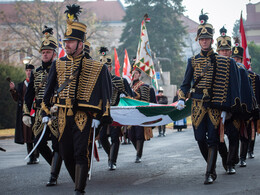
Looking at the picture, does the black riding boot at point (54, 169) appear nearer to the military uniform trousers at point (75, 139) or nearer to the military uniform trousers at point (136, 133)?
the military uniform trousers at point (75, 139)

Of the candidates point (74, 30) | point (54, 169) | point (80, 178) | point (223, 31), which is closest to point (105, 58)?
point (223, 31)

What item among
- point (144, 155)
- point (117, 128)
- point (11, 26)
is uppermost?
point (11, 26)

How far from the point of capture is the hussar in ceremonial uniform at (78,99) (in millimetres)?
6422

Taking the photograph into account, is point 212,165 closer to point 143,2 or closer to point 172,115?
point 172,115

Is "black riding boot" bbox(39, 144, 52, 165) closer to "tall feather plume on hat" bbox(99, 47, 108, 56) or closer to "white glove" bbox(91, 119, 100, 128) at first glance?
"white glove" bbox(91, 119, 100, 128)

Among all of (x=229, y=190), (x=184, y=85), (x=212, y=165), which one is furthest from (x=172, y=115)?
(x=229, y=190)

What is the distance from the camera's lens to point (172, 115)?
9.81 m

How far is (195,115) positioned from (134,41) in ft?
161

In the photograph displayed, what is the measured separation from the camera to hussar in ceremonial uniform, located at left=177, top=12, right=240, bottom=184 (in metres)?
7.89

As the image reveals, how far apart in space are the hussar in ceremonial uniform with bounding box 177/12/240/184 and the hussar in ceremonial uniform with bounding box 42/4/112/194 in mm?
1727

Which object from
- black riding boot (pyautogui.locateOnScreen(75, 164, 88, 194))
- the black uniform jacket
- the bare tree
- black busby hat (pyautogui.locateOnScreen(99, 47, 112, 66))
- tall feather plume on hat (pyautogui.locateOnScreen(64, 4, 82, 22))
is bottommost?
black riding boot (pyautogui.locateOnScreen(75, 164, 88, 194))

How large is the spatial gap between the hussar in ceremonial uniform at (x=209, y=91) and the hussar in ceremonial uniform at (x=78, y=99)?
1727 mm

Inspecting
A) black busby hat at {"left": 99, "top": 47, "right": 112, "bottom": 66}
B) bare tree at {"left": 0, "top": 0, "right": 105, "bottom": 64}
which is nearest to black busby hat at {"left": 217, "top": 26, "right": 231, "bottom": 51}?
black busby hat at {"left": 99, "top": 47, "right": 112, "bottom": 66}

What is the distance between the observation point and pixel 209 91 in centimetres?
802
